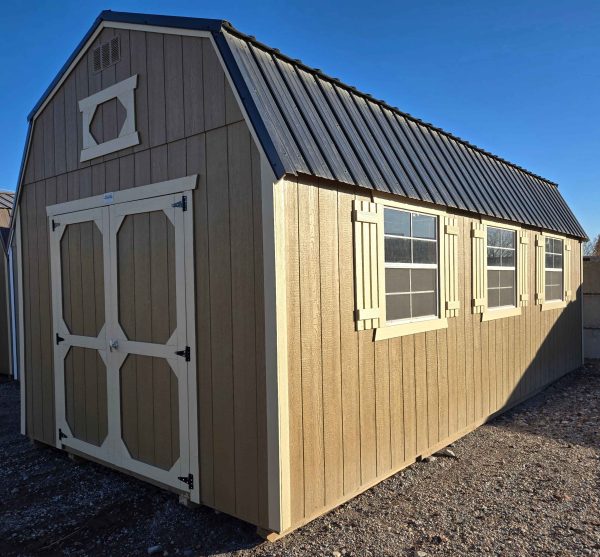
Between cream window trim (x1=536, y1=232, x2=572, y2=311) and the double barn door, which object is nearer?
the double barn door

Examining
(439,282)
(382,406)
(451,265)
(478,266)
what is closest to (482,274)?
(478,266)

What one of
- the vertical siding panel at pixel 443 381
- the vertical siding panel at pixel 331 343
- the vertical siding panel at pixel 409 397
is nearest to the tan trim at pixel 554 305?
the vertical siding panel at pixel 443 381

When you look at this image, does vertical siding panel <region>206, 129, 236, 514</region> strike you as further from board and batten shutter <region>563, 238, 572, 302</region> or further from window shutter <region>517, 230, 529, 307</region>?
board and batten shutter <region>563, 238, 572, 302</region>

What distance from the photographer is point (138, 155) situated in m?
3.95

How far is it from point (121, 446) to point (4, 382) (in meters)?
6.35

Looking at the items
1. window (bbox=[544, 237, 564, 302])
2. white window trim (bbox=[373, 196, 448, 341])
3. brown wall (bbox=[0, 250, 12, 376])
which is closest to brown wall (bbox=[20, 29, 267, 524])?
white window trim (bbox=[373, 196, 448, 341])

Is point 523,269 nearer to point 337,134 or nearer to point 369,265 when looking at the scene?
point 369,265

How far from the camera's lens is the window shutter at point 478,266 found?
532 cm

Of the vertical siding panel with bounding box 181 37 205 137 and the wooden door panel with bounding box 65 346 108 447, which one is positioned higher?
the vertical siding panel with bounding box 181 37 205 137

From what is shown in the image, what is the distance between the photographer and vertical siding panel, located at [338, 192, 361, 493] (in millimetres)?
3588

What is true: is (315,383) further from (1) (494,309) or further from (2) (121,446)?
(1) (494,309)

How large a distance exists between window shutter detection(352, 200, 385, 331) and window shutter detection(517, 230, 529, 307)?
3.35 metres

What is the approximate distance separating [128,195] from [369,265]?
2058 millimetres

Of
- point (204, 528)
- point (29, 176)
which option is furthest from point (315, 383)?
point (29, 176)
